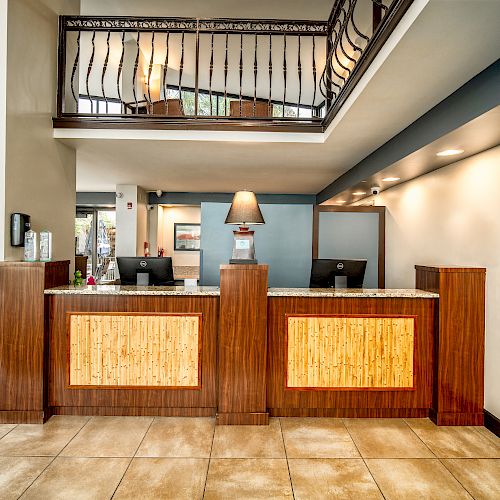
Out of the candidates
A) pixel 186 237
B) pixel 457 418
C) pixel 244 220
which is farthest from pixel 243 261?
pixel 186 237

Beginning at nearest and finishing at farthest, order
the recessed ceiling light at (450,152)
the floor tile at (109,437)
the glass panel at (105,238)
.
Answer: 1. the floor tile at (109,437)
2. the recessed ceiling light at (450,152)
3. the glass panel at (105,238)

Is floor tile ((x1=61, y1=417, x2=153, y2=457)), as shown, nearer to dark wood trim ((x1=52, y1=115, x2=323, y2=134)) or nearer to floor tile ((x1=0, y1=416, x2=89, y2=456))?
floor tile ((x1=0, y1=416, x2=89, y2=456))

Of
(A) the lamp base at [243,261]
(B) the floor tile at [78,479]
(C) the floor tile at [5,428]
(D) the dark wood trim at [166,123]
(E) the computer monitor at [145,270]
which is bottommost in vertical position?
(C) the floor tile at [5,428]

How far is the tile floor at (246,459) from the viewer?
2.27 meters

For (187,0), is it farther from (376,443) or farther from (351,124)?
(376,443)

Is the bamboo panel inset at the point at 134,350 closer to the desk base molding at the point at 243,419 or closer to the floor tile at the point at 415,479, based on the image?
the desk base molding at the point at 243,419

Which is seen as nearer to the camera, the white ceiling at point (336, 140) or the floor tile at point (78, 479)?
the white ceiling at point (336, 140)

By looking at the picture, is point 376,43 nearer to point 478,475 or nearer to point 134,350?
point 478,475

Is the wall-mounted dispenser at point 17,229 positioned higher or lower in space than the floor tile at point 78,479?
higher

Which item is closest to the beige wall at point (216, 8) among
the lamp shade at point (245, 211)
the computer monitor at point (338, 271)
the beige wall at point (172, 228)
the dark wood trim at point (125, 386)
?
the lamp shade at point (245, 211)

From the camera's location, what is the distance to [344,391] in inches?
129

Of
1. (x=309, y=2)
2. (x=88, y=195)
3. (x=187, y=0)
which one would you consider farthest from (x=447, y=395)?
(x=88, y=195)

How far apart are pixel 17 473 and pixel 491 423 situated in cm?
321

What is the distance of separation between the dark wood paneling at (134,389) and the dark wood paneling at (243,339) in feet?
0.47
